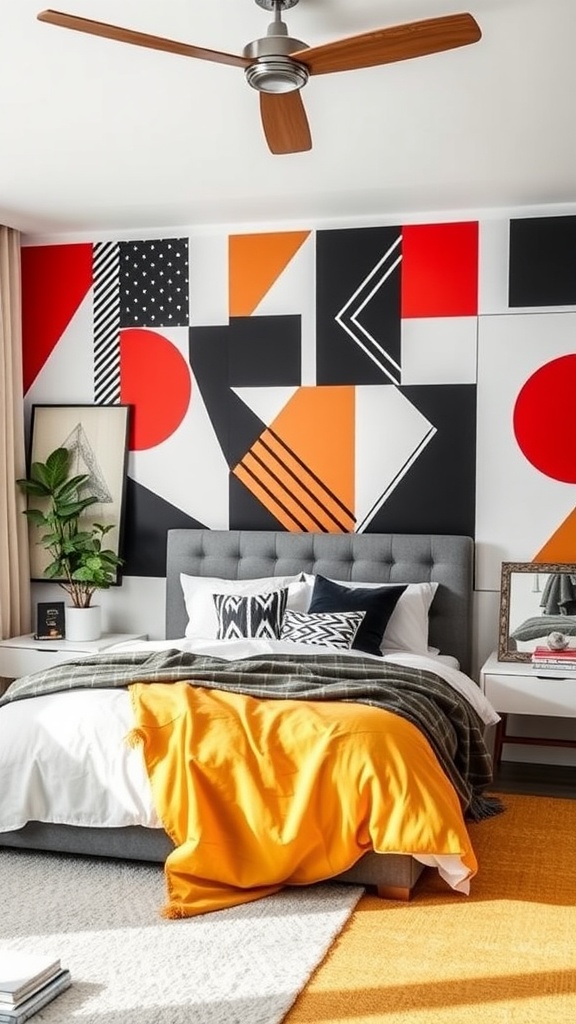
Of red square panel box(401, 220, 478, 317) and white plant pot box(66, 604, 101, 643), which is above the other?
red square panel box(401, 220, 478, 317)

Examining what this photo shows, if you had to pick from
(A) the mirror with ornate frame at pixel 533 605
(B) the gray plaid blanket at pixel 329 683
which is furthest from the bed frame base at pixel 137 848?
(A) the mirror with ornate frame at pixel 533 605

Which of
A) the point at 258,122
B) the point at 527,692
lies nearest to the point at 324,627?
the point at 527,692

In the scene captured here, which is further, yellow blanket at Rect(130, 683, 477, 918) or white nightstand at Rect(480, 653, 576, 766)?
white nightstand at Rect(480, 653, 576, 766)

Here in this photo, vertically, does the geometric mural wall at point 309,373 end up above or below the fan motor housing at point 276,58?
below

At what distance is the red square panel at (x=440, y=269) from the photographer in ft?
18.1

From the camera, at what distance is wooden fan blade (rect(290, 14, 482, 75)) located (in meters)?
2.76

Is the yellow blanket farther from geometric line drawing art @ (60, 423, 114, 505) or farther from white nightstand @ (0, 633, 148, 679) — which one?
geometric line drawing art @ (60, 423, 114, 505)

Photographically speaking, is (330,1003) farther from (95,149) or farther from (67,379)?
(67,379)

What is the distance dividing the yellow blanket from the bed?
1.9 inches

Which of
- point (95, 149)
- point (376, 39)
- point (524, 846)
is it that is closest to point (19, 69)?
point (95, 149)

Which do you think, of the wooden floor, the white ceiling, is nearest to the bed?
the wooden floor

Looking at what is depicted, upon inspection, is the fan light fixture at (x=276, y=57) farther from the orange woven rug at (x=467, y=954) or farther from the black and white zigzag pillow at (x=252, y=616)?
the black and white zigzag pillow at (x=252, y=616)

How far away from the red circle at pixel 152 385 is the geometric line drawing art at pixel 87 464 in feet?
0.80

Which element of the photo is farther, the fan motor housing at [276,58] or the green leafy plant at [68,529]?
the green leafy plant at [68,529]
